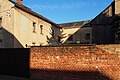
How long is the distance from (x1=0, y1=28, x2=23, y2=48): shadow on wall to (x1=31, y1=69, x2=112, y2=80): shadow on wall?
1113 centimetres

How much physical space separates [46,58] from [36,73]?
1.25m

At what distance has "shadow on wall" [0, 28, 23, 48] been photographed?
23.7 m

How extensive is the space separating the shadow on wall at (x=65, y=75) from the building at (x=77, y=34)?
25255 mm

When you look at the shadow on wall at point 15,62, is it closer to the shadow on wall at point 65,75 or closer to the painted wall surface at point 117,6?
the shadow on wall at point 65,75

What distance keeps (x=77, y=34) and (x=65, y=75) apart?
28320 millimetres

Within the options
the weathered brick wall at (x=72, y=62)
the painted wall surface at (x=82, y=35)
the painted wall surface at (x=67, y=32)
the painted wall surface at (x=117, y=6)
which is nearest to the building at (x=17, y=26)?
the painted wall surface at (x=117, y=6)

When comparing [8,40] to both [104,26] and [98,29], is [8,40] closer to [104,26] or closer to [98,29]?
[98,29]

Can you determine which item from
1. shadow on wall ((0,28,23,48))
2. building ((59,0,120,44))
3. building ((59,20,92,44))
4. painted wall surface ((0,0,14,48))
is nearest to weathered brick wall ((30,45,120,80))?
building ((59,0,120,44))

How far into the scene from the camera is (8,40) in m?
24.0

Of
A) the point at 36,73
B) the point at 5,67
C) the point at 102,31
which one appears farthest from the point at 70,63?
the point at 102,31

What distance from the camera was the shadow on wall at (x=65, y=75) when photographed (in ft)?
33.9

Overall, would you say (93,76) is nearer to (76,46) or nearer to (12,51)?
(76,46)

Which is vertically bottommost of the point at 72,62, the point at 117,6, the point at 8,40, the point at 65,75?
the point at 65,75

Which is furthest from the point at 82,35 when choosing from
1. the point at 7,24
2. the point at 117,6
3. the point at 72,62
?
the point at 72,62
